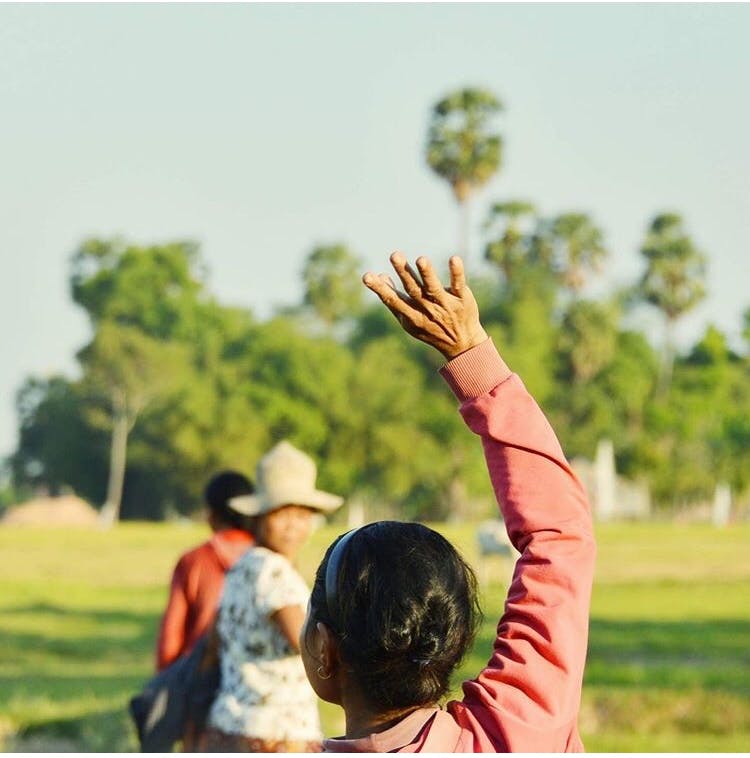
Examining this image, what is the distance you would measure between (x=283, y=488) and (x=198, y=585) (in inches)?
32.2

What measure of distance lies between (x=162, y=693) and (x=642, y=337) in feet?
247

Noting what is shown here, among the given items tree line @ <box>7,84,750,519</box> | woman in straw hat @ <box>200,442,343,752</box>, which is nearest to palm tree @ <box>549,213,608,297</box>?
tree line @ <box>7,84,750,519</box>

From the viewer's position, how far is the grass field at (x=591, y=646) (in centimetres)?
1027

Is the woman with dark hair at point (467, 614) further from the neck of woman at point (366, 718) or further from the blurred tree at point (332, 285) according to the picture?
the blurred tree at point (332, 285)

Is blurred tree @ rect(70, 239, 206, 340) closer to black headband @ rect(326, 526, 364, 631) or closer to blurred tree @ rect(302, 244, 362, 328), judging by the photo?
blurred tree @ rect(302, 244, 362, 328)

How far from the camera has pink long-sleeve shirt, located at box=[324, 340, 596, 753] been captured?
5.93ft

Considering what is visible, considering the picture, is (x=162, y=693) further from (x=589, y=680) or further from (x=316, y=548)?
(x=316, y=548)

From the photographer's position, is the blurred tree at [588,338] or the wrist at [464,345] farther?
the blurred tree at [588,338]

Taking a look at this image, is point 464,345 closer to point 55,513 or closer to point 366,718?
point 366,718

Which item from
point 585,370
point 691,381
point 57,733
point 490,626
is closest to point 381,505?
point 585,370

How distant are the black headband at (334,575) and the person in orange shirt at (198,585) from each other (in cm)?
314

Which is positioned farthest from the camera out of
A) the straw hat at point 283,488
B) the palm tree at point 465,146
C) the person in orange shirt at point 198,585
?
the palm tree at point 465,146

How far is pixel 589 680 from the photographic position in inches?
536

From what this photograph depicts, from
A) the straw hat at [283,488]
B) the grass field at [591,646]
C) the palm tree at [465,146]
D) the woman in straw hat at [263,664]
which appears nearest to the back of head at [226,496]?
the straw hat at [283,488]
